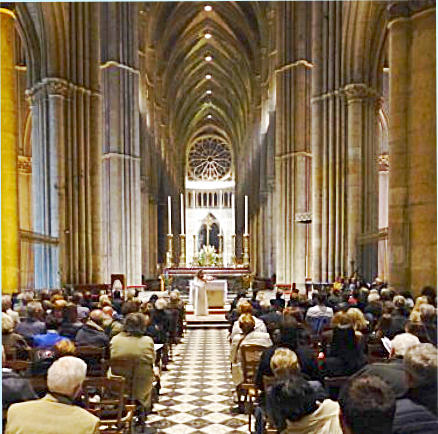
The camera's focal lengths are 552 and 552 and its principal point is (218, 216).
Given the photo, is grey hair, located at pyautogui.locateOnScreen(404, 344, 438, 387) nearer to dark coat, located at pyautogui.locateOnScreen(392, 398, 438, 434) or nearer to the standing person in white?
dark coat, located at pyautogui.locateOnScreen(392, 398, 438, 434)

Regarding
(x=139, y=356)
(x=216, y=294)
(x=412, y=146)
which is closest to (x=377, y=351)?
(x=139, y=356)

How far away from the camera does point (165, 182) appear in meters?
43.9

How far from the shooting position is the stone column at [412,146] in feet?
35.2

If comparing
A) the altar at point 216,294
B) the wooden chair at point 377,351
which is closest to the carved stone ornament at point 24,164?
the altar at point 216,294

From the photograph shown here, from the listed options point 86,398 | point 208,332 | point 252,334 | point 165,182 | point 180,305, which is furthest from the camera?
point 165,182

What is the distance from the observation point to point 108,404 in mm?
A: 5105

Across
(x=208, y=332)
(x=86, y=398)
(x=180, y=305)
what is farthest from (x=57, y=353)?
(x=208, y=332)

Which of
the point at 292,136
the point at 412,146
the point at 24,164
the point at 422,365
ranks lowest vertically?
the point at 422,365

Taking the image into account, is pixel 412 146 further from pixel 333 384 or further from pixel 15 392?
pixel 15 392

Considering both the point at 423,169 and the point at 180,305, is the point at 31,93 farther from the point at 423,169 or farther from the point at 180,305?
the point at 423,169

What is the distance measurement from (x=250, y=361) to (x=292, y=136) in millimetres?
20393

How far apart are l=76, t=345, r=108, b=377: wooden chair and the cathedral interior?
5.08m

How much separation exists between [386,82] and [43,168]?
56.7 ft

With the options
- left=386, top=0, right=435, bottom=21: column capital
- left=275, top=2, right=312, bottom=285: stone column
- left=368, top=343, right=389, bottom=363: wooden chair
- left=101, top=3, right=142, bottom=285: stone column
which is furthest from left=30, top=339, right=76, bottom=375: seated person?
left=275, top=2, right=312, bottom=285: stone column
